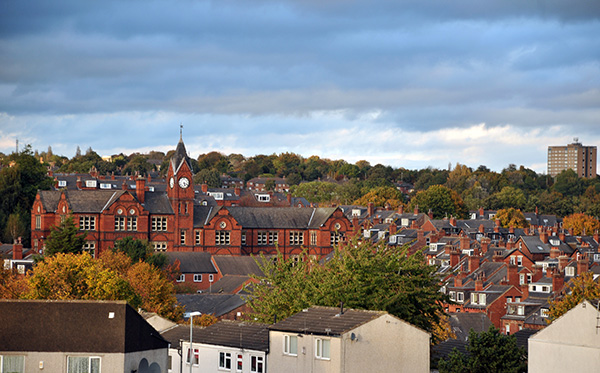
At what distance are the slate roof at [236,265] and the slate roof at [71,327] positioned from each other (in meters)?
69.2

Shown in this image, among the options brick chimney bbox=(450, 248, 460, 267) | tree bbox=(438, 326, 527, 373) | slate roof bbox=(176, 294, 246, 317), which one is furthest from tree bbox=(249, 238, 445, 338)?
brick chimney bbox=(450, 248, 460, 267)

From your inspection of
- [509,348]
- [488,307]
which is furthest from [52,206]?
[509,348]

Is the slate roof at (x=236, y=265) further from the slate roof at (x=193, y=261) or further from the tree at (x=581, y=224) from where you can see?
the tree at (x=581, y=224)

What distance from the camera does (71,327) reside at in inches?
1795

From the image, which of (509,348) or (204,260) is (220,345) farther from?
(204,260)

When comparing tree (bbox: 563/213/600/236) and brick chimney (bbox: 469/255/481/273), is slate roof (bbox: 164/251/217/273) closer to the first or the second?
brick chimney (bbox: 469/255/481/273)

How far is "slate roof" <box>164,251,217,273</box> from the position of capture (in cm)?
11638

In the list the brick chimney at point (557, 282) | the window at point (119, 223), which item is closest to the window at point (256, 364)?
the brick chimney at point (557, 282)

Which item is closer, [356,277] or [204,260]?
[356,277]

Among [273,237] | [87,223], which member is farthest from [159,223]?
[273,237]

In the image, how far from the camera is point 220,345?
5175 cm

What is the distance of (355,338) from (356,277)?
10998mm

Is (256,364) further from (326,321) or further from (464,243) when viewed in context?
(464,243)

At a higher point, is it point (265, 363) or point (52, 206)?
point (52, 206)
